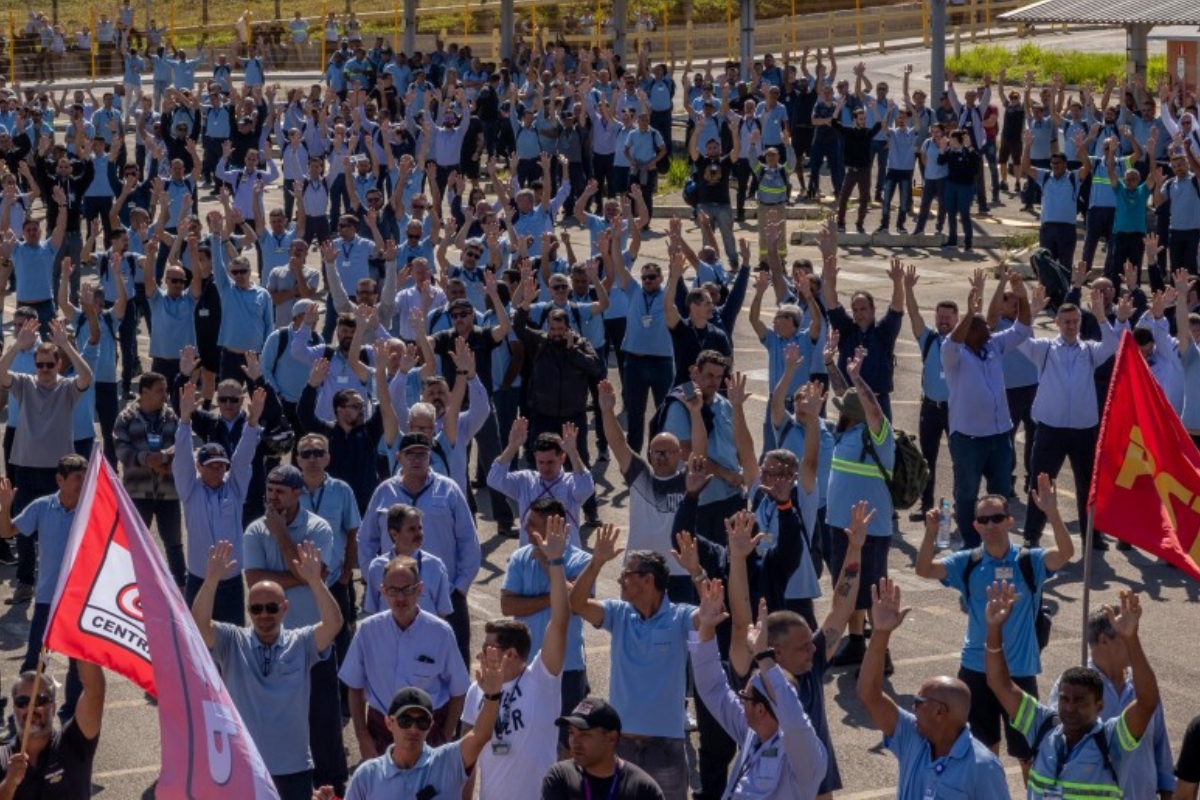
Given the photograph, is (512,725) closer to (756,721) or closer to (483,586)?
(756,721)

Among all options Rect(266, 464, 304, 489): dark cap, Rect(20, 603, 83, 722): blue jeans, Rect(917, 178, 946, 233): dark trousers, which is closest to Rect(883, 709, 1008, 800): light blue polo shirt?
Rect(266, 464, 304, 489): dark cap

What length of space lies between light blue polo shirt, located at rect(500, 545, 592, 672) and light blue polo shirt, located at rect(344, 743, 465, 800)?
2013mm

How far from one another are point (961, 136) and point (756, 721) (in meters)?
19.4

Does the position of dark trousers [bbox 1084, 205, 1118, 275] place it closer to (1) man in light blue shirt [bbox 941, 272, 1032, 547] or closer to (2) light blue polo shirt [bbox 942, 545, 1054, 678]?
(1) man in light blue shirt [bbox 941, 272, 1032, 547]

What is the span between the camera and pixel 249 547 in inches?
436

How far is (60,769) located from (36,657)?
3.54 m

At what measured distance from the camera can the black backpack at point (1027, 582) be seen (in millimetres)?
10602

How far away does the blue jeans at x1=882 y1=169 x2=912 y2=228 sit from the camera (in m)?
28.3

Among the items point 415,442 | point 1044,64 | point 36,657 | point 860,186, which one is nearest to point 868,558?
point 415,442

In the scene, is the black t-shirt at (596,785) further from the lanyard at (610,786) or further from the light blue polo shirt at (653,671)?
the light blue polo shirt at (653,671)

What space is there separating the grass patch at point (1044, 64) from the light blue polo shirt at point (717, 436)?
31.4 m

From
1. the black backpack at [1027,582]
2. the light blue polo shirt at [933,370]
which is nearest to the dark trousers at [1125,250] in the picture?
the light blue polo shirt at [933,370]

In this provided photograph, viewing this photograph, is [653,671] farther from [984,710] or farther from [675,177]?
[675,177]

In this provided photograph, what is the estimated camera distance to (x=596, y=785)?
7.86m
